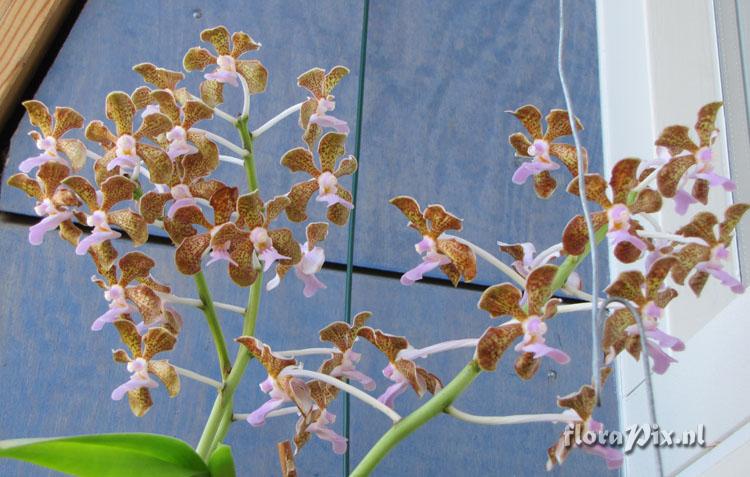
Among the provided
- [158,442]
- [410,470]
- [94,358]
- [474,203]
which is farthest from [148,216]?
[474,203]

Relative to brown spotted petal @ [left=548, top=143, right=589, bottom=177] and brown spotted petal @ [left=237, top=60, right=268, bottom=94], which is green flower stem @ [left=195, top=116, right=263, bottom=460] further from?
brown spotted petal @ [left=548, top=143, right=589, bottom=177]

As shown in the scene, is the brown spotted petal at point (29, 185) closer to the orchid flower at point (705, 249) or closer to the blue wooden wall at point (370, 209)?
Answer: the blue wooden wall at point (370, 209)

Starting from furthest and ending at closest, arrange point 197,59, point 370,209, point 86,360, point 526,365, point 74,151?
point 370,209 < point 86,360 < point 197,59 < point 74,151 < point 526,365

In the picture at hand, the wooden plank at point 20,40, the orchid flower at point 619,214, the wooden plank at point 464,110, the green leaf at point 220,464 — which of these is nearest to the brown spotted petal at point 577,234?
the orchid flower at point 619,214

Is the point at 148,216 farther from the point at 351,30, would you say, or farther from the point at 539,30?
the point at 539,30

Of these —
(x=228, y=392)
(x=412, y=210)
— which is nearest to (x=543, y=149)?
(x=412, y=210)

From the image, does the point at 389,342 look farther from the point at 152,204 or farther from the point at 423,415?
the point at 152,204
